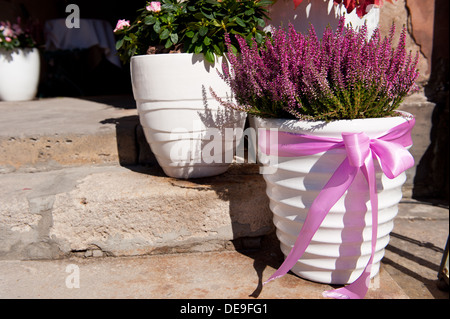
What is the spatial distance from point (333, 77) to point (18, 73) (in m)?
3.49

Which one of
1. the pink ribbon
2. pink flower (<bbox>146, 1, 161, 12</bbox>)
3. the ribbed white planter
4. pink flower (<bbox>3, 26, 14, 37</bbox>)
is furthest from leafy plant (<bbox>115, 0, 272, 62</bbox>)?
pink flower (<bbox>3, 26, 14, 37</bbox>)

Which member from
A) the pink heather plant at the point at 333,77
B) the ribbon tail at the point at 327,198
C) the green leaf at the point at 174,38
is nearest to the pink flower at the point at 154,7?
the green leaf at the point at 174,38

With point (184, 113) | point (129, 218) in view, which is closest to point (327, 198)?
point (184, 113)

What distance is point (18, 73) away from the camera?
3.83m

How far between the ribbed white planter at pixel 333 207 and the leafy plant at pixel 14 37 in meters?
3.22

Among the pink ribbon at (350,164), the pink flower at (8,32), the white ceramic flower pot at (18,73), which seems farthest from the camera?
the white ceramic flower pot at (18,73)

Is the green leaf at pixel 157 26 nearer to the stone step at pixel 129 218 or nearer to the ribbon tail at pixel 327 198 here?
the stone step at pixel 129 218

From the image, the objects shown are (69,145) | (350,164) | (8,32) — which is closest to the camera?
(350,164)

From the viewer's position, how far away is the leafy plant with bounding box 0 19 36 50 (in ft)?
12.0

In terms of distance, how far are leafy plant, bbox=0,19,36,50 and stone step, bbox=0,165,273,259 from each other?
8.20 feet

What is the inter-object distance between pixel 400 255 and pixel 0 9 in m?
4.90

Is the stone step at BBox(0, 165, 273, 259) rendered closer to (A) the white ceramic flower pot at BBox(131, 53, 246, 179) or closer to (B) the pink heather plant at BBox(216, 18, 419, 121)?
(A) the white ceramic flower pot at BBox(131, 53, 246, 179)

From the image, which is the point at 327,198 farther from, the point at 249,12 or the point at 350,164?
the point at 249,12

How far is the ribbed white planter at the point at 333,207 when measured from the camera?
1284 mm
